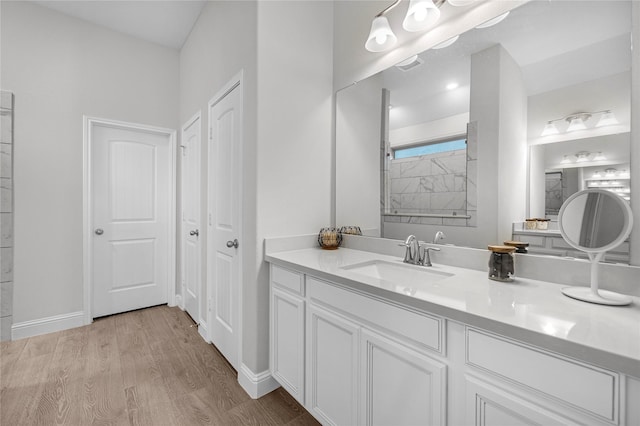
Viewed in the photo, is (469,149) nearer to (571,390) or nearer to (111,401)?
(571,390)

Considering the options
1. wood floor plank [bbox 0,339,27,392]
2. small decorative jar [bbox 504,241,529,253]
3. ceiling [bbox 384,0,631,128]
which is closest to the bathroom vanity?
small decorative jar [bbox 504,241,529,253]

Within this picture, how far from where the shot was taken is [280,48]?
6.00 feet

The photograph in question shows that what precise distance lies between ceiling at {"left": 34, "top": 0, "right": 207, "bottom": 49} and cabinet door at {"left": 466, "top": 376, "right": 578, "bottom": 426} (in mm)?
3367

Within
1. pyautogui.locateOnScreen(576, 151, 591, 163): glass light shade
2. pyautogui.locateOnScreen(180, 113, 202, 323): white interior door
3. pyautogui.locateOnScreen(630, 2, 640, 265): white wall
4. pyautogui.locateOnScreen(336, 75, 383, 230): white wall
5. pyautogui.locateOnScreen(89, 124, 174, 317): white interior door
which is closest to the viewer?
pyautogui.locateOnScreen(630, 2, 640, 265): white wall

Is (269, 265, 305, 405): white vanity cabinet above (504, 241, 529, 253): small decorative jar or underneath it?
underneath

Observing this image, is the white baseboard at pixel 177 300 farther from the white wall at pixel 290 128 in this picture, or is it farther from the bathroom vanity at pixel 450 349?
the bathroom vanity at pixel 450 349

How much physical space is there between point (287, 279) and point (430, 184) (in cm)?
98

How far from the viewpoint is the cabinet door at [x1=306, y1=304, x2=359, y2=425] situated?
3.96 ft

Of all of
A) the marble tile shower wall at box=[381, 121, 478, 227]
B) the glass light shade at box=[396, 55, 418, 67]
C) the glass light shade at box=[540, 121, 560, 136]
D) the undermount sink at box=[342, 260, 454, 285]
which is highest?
the glass light shade at box=[396, 55, 418, 67]

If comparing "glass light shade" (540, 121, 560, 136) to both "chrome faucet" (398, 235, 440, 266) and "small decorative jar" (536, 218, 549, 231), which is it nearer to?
"small decorative jar" (536, 218, 549, 231)

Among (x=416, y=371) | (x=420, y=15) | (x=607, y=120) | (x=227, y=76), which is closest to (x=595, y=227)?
(x=607, y=120)

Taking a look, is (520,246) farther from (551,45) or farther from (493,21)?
(493,21)

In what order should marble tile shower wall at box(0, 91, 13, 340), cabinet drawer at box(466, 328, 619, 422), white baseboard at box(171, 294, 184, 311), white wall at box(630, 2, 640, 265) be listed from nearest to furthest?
cabinet drawer at box(466, 328, 619, 422)
white wall at box(630, 2, 640, 265)
marble tile shower wall at box(0, 91, 13, 340)
white baseboard at box(171, 294, 184, 311)

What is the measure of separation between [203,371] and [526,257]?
7.02ft
